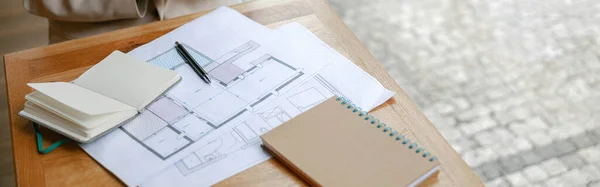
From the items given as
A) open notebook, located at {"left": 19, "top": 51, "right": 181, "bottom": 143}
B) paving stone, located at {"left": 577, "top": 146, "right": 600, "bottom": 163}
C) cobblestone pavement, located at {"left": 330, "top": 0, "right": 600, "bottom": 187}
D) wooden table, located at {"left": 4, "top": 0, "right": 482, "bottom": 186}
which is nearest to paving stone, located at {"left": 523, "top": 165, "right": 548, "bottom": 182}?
cobblestone pavement, located at {"left": 330, "top": 0, "right": 600, "bottom": 187}

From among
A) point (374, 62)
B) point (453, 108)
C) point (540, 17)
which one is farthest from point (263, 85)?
point (540, 17)

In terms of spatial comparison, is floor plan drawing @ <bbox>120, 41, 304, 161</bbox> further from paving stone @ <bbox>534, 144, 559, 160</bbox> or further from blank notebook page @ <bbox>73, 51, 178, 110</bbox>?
paving stone @ <bbox>534, 144, 559, 160</bbox>

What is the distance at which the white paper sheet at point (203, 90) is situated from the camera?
0.79 metres

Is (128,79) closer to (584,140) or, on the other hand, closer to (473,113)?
(473,113)


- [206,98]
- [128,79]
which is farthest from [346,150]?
[128,79]

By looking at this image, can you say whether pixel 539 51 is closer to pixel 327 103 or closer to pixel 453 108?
pixel 453 108

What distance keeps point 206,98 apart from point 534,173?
0.95m

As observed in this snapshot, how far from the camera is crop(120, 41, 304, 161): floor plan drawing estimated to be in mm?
816

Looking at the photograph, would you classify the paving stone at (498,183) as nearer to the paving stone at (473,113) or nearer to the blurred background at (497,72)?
the blurred background at (497,72)

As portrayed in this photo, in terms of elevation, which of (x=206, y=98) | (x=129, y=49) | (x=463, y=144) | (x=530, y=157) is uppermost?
(x=129, y=49)

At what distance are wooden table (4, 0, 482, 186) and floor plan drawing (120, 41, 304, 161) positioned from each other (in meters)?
0.07

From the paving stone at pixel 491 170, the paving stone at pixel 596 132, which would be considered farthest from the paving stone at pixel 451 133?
the paving stone at pixel 596 132

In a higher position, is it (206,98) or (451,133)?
(206,98)

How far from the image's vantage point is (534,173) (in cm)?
150
